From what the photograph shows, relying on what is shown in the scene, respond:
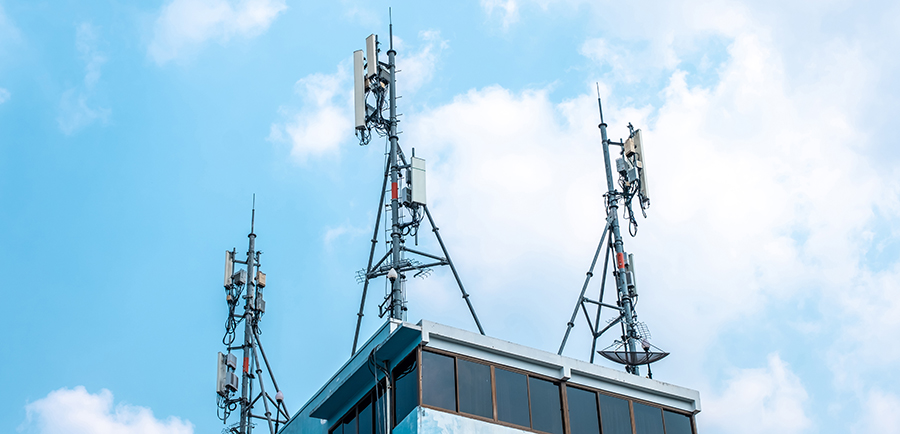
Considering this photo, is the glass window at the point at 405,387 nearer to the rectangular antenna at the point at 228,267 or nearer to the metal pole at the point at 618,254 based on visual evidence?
the metal pole at the point at 618,254

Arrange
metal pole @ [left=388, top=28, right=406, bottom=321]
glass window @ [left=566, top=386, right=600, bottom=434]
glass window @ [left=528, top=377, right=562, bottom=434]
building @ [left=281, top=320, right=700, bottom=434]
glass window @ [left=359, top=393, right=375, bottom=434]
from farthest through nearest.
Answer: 1. metal pole @ [left=388, top=28, right=406, bottom=321]
2. glass window @ [left=566, top=386, right=600, bottom=434]
3. glass window @ [left=359, top=393, right=375, bottom=434]
4. glass window @ [left=528, top=377, right=562, bottom=434]
5. building @ [left=281, top=320, right=700, bottom=434]

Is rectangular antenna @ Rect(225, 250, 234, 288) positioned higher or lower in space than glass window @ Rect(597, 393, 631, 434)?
higher

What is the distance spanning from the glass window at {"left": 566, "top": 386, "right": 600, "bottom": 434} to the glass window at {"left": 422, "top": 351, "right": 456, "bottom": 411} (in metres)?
3.43

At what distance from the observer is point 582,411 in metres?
27.9

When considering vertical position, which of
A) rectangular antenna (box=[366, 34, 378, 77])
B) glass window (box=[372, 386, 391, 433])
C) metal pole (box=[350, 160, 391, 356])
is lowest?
glass window (box=[372, 386, 391, 433])

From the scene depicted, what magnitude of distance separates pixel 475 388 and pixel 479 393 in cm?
15

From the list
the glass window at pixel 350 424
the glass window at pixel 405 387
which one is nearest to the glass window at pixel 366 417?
the glass window at pixel 350 424

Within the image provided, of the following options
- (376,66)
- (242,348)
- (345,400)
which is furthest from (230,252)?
(345,400)

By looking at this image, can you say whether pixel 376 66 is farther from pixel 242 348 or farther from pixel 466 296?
pixel 242 348

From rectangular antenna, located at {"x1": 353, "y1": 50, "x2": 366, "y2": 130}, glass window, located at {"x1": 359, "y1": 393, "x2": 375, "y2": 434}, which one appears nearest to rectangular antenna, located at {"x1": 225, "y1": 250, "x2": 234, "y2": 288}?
rectangular antenna, located at {"x1": 353, "y1": 50, "x2": 366, "y2": 130}

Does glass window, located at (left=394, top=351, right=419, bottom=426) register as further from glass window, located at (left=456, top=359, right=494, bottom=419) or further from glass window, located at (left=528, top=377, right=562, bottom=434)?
glass window, located at (left=528, top=377, right=562, bottom=434)

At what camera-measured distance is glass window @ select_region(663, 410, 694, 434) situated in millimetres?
29297

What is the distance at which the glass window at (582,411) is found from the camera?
27609 millimetres

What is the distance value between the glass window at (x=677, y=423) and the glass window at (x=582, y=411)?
2.36 meters
